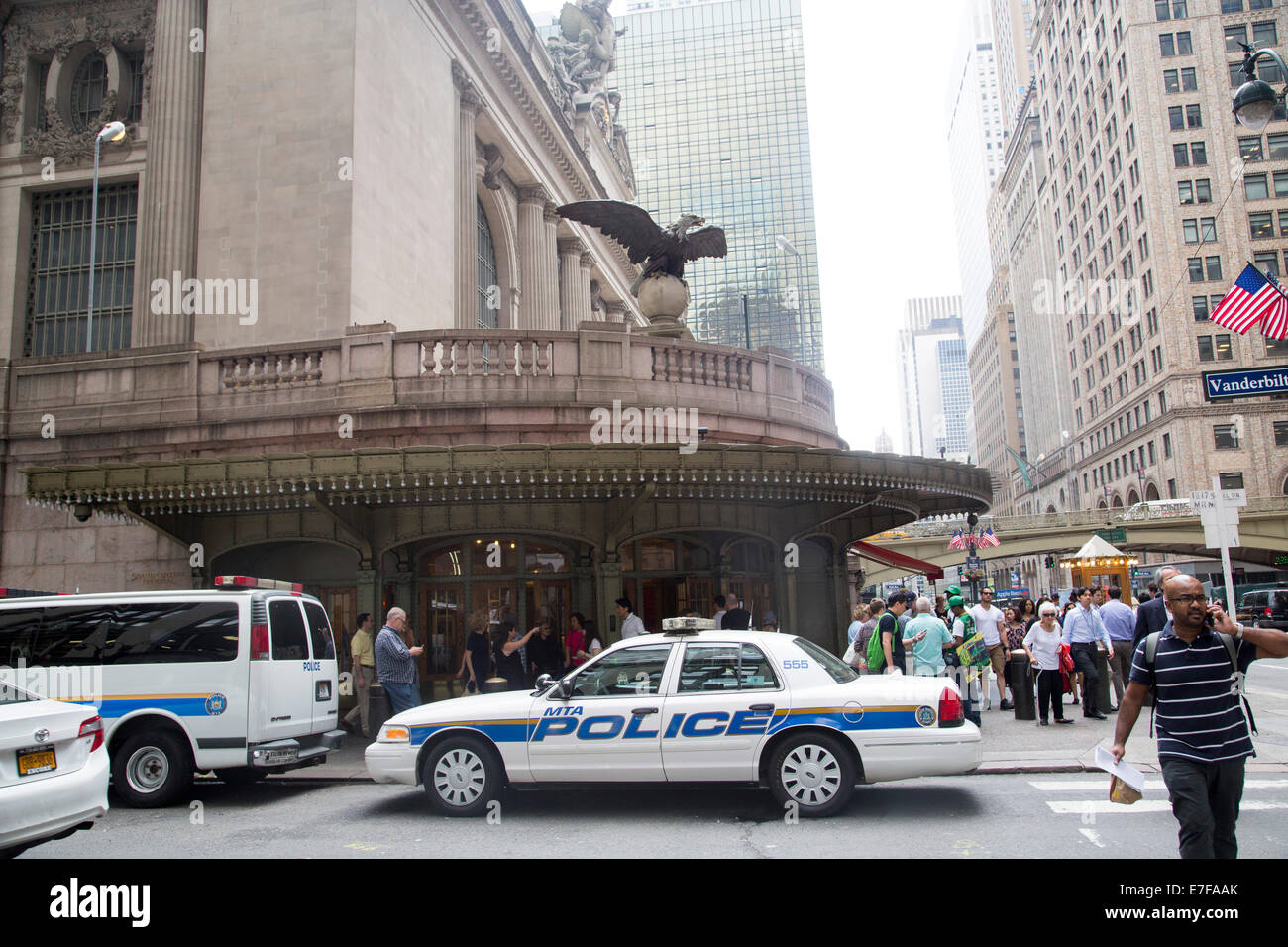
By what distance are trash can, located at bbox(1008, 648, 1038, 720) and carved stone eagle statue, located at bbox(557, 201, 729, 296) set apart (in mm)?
8782

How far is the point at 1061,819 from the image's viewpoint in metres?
7.67

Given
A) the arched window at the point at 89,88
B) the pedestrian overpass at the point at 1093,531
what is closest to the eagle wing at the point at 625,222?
the arched window at the point at 89,88

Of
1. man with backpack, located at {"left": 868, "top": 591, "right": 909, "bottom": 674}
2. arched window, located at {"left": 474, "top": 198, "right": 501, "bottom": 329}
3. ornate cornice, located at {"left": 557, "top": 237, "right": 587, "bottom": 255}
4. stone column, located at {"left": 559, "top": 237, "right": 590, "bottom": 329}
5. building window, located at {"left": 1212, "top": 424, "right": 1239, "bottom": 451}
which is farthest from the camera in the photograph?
building window, located at {"left": 1212, "top": 424, "right": 1239, "bottom": 451}

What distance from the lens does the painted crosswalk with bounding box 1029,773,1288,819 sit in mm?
7918

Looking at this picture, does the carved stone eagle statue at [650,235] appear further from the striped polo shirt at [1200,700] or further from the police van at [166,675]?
the striped polo shirt at [1200,700]

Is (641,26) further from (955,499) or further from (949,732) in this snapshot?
(949,732)

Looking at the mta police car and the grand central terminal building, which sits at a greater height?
the grand central terminal building

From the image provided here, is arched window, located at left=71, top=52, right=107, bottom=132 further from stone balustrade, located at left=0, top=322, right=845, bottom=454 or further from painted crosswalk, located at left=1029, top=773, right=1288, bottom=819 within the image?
painted crosswalk, located at left=1029, top=773, right=1288, bottom=819

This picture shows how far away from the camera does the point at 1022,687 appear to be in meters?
13.7

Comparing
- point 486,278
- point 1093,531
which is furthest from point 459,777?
point 1093,531

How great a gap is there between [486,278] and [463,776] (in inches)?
1098

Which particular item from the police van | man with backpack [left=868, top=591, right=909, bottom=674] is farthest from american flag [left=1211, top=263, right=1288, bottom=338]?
the police van

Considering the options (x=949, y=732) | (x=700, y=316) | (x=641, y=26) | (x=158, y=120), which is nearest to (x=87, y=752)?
(x=949, y=732)
